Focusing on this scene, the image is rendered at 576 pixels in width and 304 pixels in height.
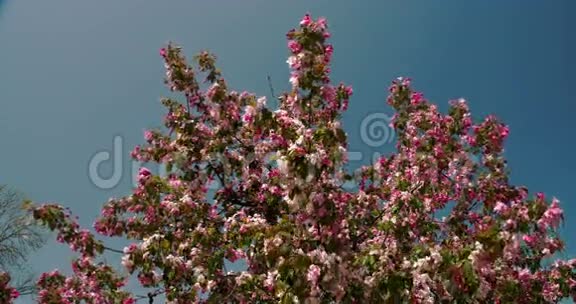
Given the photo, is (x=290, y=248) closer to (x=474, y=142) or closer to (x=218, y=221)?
(x=218, y=221)

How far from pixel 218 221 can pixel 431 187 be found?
4062mm

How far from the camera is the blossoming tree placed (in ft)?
23.0

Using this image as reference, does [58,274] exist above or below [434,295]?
above

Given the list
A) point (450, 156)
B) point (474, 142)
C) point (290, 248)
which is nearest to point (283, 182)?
point (290, 248)

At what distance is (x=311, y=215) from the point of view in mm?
7590

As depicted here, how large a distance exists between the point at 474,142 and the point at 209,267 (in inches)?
292

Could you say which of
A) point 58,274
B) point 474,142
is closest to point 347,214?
point 474,142

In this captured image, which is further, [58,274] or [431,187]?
[58,274]

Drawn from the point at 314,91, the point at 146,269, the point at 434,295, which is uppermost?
the point at 314,91

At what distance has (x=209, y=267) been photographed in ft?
32.4

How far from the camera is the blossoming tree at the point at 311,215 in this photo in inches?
276

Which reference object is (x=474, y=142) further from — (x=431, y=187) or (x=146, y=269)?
(x=146, y=269)

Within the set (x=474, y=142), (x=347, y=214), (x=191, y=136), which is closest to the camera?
(x=347, y=214)

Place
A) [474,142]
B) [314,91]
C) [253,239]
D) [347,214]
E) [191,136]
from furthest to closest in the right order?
1. [474,142]
2. [191,136]
3. [347,214]
4. [253,239]
5. [314,91]
